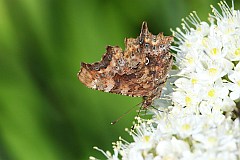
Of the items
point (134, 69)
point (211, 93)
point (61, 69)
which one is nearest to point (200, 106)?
point (211, 93)

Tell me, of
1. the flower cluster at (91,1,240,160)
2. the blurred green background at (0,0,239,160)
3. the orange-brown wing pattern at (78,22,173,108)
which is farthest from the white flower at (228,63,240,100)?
the blurred green background at (0,0,239,160)

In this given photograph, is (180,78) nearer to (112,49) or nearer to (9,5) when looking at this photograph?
(112,49)

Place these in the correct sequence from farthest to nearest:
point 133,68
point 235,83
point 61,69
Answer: point 61,69 → point 133,68 → point 235,83

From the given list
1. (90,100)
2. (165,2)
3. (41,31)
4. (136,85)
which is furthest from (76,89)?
(136,85)

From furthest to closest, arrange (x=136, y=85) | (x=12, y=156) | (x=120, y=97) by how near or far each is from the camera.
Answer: (x=120, y=97) → (x=12, y=156) → (x=136, y=85)

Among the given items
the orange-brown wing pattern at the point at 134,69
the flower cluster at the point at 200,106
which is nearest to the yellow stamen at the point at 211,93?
the flower cluster at the point at 200,106

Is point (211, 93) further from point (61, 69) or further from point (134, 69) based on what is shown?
point (61, 69)

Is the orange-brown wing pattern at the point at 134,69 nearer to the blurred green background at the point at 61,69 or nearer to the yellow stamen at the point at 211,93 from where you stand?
the yellow stamen at the point at 211,93
